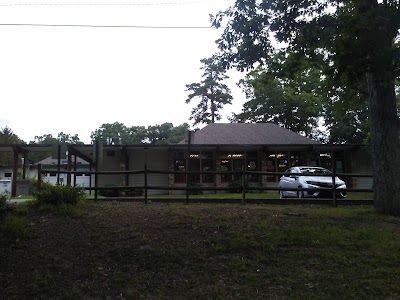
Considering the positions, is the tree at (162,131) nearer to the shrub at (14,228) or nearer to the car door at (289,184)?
the car door at (289,184)

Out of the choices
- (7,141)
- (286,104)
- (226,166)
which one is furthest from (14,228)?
(7,141)

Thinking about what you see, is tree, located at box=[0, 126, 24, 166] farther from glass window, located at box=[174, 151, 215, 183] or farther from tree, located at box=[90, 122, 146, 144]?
glass window, located at box=[174, 151, 215, 183]

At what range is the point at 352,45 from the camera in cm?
730

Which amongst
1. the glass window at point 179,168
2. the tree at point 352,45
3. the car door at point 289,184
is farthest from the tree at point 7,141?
the tree at point 352,45

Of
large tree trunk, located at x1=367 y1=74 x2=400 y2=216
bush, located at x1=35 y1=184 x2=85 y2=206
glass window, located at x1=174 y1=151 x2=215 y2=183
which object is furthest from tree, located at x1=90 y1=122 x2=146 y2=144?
large tree trunk, located at x1=367 y1=74 x2=400 y2=216

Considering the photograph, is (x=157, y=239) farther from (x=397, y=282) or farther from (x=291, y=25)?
(x=291, y=25)

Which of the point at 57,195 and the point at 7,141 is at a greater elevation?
the point at 7,141

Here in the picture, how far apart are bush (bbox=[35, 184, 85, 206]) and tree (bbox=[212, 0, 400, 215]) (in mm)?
4865

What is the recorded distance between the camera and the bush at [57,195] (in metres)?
8.27

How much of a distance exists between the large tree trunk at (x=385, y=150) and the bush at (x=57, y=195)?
740cm

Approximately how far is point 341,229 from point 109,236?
449 cm

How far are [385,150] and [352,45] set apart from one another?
10.8 feet

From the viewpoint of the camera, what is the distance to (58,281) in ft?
17.0

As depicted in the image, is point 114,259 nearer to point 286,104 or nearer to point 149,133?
point 286,104
